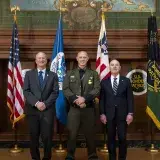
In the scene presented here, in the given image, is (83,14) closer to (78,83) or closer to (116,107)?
(78,83)

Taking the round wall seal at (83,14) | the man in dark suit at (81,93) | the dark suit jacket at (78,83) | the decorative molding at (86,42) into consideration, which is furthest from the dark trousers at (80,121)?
the round wall seal at (83,14)

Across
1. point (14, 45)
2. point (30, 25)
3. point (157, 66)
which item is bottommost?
point (157, 66)

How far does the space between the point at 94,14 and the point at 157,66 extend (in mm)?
1551

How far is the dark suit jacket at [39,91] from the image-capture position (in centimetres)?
478

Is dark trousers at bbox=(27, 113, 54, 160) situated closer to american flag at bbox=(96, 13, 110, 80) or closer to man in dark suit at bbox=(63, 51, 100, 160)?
man in dark suit at bbox=(63, 51, 100, 160)

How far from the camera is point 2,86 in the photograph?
638 cm

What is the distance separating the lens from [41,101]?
189 inches

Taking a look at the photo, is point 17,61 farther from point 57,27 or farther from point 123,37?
point 123,37

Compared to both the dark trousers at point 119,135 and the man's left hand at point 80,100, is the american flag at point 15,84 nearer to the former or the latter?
the man's left hand at point 80,100

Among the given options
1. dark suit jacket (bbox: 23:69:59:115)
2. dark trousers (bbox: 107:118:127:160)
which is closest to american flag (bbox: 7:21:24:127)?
dark suit jacket (bbox: 23:69:59:115)

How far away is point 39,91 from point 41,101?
0.15 metres

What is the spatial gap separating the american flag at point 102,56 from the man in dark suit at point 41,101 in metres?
1.13

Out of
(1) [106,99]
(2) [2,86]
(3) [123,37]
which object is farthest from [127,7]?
(2) [2,86]

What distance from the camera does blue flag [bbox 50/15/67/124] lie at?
5.75 m
